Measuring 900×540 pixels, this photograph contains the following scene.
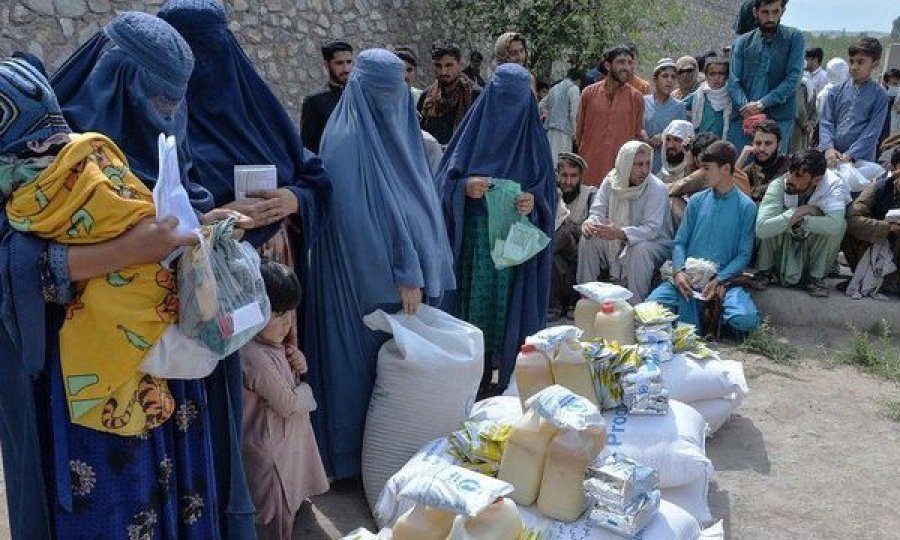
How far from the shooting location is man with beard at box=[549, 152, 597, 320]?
16.9 ft

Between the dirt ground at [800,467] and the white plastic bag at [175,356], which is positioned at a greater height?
the white plastic bag at [175,356]

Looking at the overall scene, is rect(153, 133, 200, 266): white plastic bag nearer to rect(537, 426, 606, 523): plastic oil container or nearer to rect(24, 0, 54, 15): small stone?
rect(537, 426, 606, 523): plastic oil container

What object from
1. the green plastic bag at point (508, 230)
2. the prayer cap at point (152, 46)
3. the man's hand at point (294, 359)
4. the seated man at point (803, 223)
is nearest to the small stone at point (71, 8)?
the green plastic bag at point (508, 230)

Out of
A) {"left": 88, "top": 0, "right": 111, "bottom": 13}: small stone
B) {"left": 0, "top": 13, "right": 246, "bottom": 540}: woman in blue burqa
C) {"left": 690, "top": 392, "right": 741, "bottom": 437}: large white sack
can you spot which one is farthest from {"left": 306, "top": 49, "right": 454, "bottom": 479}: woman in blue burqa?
{"left": 88, "top": 0, "right": 111, "bottom": 13}: small stone

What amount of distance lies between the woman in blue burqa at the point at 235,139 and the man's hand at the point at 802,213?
11.4 feet

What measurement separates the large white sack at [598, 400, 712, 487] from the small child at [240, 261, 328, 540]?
1.04 metres

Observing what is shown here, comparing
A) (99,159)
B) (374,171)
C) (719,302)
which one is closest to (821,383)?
(719,302)

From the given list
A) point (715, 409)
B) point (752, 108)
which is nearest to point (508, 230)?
point (715, 409)

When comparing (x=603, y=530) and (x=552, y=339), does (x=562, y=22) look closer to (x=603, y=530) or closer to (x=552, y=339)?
(x=552, y=339)

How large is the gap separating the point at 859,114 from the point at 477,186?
4.19 metres

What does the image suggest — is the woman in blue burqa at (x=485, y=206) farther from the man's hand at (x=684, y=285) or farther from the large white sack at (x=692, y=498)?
the man's hand at (x=684, y=285)

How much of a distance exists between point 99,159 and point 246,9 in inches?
237

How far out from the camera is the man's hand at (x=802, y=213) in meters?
4.86

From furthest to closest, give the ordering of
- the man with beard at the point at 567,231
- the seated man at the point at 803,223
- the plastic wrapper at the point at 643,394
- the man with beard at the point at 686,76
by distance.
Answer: the man with beard at the point at 686,76 → the man with beard at the point at 567,231 → the seated man at the point at 803,223 → the plastic wrapper at the point at 643,394
